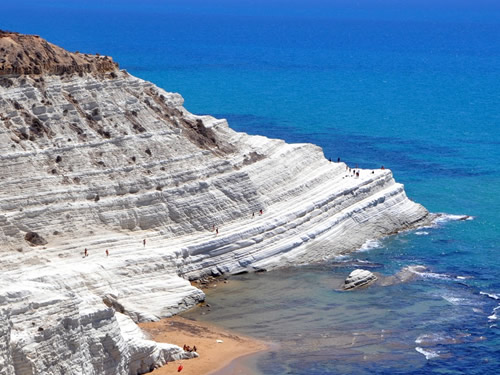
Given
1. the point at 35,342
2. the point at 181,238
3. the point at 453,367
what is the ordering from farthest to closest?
the point at 181,238
the point at 453,367
the point at 35,342

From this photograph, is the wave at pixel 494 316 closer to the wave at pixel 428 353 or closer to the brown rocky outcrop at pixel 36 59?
the wave at pixel 428 353

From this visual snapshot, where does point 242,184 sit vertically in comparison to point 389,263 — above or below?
above

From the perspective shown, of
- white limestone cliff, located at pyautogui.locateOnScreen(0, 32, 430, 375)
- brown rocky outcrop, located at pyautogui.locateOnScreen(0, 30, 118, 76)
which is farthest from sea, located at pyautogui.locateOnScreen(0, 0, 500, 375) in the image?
brown rocky outcrop, located at pyautogui.locateOnScreen(0, 30, 118, 76)

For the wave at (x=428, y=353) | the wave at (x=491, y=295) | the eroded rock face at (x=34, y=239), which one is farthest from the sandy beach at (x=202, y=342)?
the wave at (x=491, y=295)

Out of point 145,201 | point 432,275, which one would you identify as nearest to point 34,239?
point 145,201

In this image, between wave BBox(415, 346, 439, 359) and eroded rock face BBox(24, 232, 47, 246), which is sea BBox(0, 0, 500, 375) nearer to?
wave BBox(415, 346, 439, 359)

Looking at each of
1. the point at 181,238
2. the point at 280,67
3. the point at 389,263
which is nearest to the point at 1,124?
the point at 181,238

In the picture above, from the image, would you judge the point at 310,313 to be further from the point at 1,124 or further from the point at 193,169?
the point at 1,124
